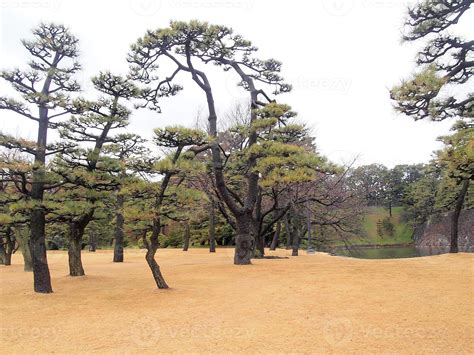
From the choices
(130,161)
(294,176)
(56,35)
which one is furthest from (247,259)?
(56,35)

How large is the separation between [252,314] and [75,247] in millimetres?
6901

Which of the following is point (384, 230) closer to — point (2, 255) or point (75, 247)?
point (2, 255)

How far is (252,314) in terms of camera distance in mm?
6055

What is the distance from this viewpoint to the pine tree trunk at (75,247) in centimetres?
1097

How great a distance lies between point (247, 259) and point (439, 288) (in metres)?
6.42

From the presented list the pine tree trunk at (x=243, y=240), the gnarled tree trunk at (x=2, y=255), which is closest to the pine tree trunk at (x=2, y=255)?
the gnarled tree trunk at (x=2, y=255)

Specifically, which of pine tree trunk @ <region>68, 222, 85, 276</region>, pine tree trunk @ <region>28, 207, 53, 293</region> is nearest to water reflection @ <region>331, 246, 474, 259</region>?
pine tree trunk @ <region>68, 222, 85, 276</region>

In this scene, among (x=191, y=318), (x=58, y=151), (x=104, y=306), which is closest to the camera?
(x=191, y=318)

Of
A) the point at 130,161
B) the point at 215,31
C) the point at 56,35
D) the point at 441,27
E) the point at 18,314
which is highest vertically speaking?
the point at 215,31

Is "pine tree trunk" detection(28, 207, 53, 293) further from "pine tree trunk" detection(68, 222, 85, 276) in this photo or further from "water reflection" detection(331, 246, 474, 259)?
"water reflection" detection(331, 246, 474, 259)

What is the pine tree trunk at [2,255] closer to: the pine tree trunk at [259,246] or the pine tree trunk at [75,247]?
the pine tree trunk at [75,247]

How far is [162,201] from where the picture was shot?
8.66 m

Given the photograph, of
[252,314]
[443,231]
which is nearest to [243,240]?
[252,314]

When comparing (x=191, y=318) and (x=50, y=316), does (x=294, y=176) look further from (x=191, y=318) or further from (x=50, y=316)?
(x=50, y=316)
